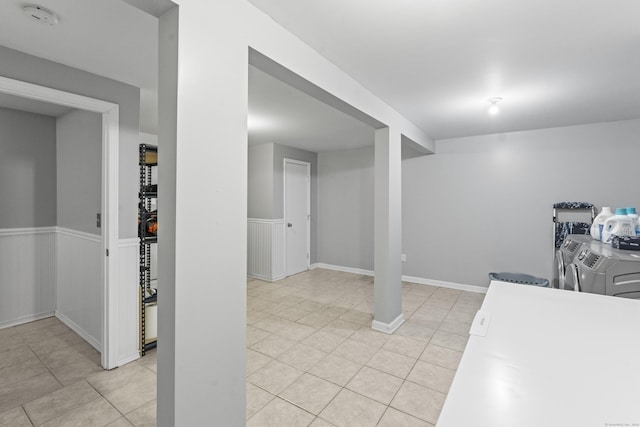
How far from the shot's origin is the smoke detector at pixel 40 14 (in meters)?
1.53

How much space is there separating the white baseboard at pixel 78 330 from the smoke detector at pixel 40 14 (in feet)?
8.14

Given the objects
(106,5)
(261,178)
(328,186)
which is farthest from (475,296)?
(106,5)

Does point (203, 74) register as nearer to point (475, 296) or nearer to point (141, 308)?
point (141, 308)

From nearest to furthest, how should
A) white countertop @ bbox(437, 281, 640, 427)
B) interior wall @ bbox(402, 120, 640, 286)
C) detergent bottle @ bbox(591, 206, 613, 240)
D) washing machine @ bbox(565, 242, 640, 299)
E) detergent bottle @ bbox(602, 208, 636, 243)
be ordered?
white countertop @ bbox(437, 281, 640, 427) < washing machine @ bbox(565, 242, 640, 299) < detergent bottle @ bbox(602, 208, 636, 243) < detergent bottle @ bbox(591, 206, 613, 240) < interior wall @ bbox(402, 120, 640, 286)

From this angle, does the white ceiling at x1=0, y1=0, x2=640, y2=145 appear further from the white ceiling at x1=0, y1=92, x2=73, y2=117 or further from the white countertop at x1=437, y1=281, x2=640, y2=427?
the white countertop at x1=437, y1=281, x2=640, y2=427

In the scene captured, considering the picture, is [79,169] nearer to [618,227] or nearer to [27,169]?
[27,169]

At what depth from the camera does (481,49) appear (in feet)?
6.48

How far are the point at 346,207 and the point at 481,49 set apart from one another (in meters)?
3.90

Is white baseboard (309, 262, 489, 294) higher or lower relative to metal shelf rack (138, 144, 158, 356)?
lower

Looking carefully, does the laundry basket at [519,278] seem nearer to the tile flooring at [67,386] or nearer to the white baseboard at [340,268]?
the white baseboard at [340,268]

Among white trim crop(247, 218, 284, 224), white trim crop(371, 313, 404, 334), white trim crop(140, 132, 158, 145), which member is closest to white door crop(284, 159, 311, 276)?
white trim crop(247, 218, 284, 224)

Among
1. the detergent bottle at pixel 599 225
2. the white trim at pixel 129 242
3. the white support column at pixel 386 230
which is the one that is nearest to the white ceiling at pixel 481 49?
the white support column at pixel 386 230

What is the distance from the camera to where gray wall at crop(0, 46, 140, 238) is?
2.03m

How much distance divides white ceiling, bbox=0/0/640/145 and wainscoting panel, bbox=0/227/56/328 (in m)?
1.96
